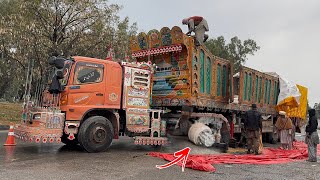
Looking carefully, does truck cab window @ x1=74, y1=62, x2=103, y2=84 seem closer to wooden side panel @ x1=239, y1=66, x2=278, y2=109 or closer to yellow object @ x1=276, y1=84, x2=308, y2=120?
wooden side panel @ x1=239, y1=66, x2=278, y2=109

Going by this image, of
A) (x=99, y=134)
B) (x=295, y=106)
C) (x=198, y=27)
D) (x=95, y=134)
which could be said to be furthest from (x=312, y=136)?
(x=95, y=134)

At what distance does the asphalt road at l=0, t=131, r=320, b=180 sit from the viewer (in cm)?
619

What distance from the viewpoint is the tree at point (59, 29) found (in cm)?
1825

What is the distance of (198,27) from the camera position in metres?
10.5

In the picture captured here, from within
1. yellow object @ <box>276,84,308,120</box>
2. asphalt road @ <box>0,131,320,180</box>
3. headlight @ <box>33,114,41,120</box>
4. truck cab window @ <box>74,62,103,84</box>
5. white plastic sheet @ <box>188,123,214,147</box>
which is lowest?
asphalt road @ <box>0,131,320,180</box>

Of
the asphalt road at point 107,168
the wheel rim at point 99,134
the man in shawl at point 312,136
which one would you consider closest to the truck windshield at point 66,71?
the wheel rim at point 99,134

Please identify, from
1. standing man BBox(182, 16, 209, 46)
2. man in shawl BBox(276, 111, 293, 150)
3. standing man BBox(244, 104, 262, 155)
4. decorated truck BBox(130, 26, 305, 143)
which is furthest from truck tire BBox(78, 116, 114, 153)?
man in shawl BBox(276, 111, 293, 150)

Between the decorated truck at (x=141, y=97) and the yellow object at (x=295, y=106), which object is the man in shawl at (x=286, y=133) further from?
the yellow object at (x=295, y=106)

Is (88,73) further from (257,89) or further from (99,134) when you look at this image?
(257,89)

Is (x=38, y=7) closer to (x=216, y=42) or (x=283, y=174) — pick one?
(x=283, y=174)

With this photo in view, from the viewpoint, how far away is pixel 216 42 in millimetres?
45219

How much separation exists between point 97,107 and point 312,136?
6.28 metres

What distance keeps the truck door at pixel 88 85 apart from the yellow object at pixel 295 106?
30.4 ft

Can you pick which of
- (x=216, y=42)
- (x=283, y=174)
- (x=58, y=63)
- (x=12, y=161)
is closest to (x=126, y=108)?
(x=58, y=63)
